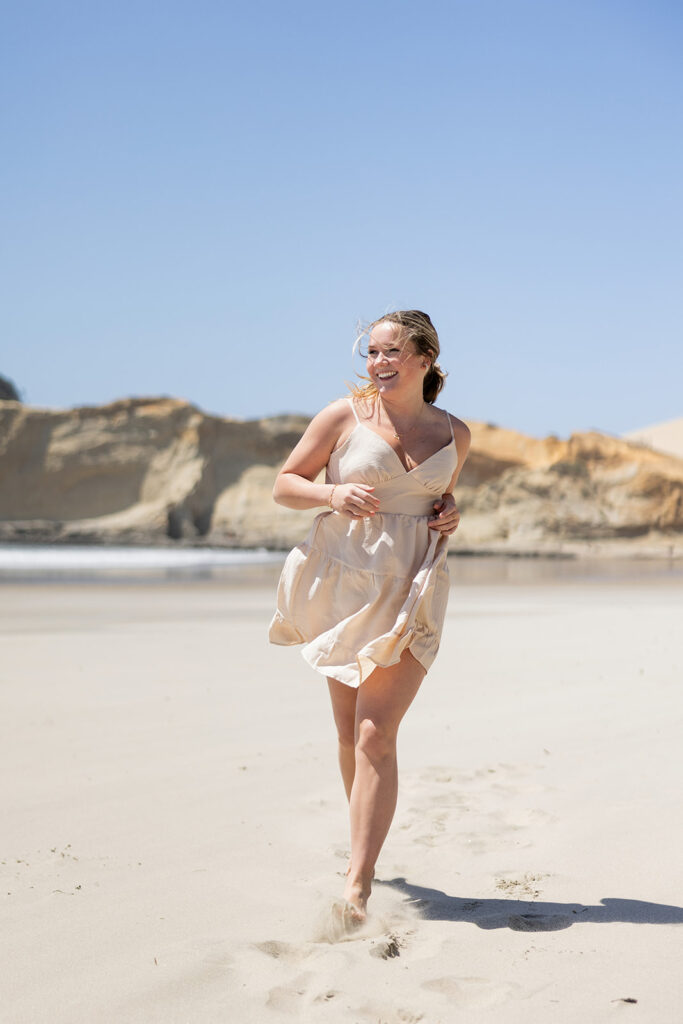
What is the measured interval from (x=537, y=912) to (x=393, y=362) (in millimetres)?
1737

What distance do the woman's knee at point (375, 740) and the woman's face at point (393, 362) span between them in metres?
1.05

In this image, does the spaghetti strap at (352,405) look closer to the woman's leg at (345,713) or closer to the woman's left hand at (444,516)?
the woman's left hand at (444,516)

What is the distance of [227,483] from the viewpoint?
1576 inches

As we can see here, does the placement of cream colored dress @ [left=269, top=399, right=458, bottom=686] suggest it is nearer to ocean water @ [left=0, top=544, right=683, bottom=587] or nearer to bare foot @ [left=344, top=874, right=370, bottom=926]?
bare foot @ [left=344, top=874, right=370, bottom=926]

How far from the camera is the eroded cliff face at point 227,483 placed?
35.6 meters

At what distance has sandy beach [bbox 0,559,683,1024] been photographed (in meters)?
2.25

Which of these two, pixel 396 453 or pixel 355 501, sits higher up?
→ pixel 396 453

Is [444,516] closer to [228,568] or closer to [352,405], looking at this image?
[352,405]

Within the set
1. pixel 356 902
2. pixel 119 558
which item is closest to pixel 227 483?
pixel 119 558

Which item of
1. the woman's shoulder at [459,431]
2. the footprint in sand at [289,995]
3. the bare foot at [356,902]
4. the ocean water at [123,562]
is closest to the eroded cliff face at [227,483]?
the ocean water at [123,562]

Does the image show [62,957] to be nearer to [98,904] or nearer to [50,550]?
[98,904]

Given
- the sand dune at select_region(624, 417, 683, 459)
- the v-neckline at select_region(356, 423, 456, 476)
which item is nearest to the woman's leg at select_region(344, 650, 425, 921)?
the v-neckline at select_region(356, 423, 456, 476)

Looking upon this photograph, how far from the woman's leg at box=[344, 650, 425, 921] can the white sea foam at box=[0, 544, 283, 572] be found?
18.2m

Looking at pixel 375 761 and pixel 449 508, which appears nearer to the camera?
pixel 375 761
